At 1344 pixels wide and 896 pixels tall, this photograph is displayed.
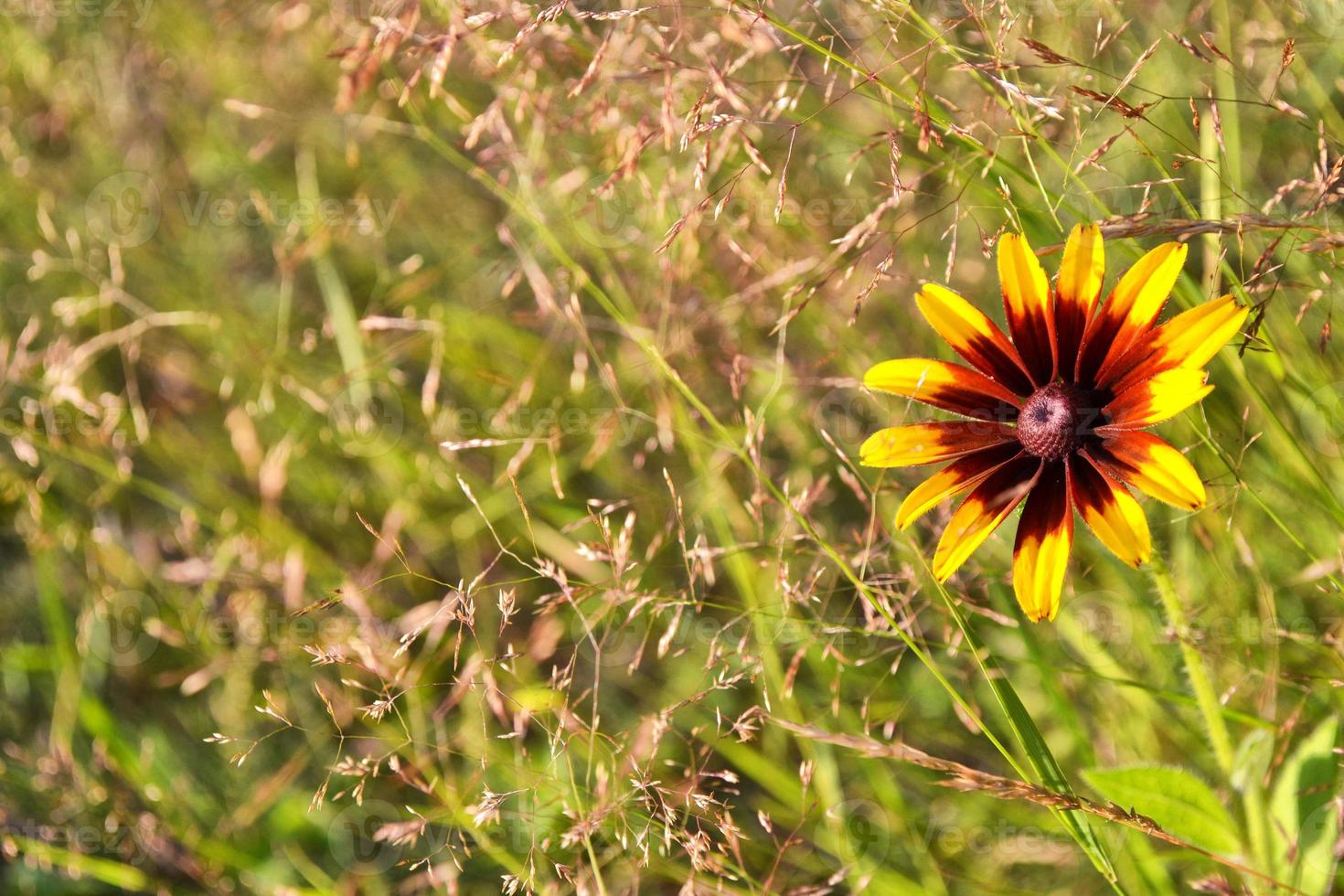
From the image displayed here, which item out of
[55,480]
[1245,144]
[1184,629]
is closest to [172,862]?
[55,480]

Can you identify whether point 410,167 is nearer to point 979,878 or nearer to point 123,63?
point 123,63

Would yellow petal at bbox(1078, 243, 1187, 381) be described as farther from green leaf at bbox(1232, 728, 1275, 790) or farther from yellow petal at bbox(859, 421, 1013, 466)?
green leaf at bbox(1232, 728, 1275, 790)

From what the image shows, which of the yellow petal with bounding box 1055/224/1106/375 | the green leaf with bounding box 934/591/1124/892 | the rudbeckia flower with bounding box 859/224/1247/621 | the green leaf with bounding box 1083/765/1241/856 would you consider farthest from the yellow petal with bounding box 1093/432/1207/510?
the green leaf with bounding box 1083/765/1241/856

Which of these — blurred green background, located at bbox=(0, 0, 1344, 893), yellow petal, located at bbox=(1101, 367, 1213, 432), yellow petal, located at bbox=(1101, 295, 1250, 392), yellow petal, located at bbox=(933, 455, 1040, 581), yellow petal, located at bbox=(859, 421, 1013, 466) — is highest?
yellow petal, located at bbox=(1101, 295, 1250, 392)

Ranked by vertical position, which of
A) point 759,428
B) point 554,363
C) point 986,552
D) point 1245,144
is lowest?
point 554,363

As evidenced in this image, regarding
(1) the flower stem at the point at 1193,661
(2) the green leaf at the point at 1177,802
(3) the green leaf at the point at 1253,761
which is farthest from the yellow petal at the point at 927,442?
(3) the green leaf at the point at 1253,761
